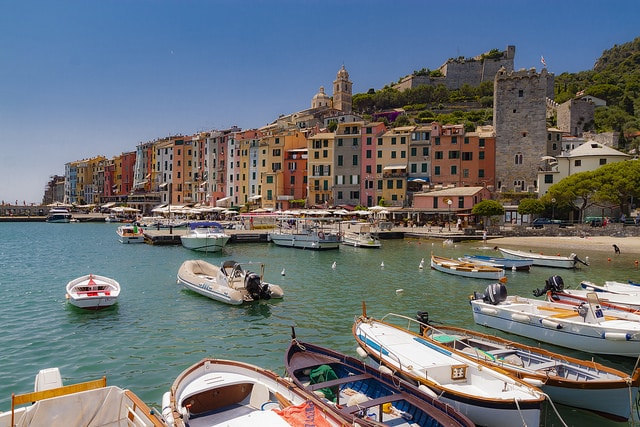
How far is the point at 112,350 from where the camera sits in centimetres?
1507

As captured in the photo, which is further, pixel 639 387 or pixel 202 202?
pixel 202 202

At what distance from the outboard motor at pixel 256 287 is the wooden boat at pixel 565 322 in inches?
357

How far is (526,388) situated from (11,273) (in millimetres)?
32006

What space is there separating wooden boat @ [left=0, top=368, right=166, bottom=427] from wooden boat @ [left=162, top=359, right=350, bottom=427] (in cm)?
99

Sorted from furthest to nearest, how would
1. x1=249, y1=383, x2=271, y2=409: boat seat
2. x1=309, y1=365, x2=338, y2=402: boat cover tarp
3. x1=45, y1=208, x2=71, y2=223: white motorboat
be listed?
1. x1=45, y1=208, x2=71, y2=223: white motorboat
2. x1=309, y1=365, x2=338, y2=402: boat cover tarp
3. x1=249, y1=383, x2=271, y2=409: boat seat

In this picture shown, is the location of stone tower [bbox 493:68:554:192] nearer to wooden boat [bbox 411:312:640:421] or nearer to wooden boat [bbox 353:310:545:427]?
wooden boat [bbox 411:312:640:421]

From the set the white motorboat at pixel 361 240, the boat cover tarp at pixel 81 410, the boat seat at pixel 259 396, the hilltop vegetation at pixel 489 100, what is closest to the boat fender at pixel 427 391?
the boat seat at pixel 259 396

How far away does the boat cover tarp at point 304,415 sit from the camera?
8.05 m

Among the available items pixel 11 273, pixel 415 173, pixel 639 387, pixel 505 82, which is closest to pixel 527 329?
pixel 639 387

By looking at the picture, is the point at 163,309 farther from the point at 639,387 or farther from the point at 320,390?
the point at 639,387

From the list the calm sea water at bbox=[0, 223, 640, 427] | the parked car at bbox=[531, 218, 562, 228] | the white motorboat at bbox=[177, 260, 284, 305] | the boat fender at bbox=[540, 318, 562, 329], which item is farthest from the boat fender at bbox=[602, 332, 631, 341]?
the parked car at bbox=[531, 218, 562, 228]

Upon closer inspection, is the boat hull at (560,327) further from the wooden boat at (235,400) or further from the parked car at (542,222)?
the parked car at (542,222)

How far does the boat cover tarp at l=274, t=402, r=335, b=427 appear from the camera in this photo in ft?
26.4

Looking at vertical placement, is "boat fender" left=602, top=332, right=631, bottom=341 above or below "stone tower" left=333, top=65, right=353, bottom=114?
below
